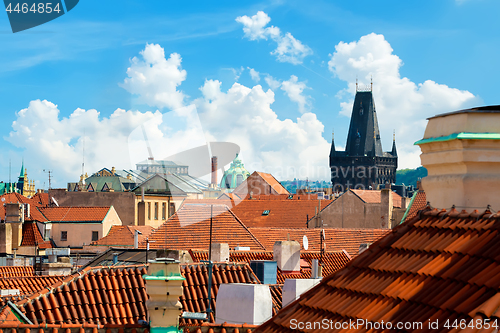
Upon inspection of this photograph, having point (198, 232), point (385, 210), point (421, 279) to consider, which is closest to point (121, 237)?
point (385, 210)

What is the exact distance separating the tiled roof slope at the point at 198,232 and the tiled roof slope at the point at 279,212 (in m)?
26.6

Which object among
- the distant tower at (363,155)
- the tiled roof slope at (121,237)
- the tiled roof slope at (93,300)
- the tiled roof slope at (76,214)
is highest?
the distant tower at (363,155)

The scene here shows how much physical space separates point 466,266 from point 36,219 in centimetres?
5088

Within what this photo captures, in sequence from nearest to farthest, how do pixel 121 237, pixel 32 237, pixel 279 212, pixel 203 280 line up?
1. pixel 203 280
2. pixel 121 237
3. pixel 32 237
4. pixel 279 212

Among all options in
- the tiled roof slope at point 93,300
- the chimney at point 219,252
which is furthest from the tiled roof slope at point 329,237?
the tiled roof slope at point 93,300

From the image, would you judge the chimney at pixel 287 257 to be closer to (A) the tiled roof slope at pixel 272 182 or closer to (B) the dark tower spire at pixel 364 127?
(A) the tiled roof slope at pixel 272 182

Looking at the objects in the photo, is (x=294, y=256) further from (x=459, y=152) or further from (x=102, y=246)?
(x=102, y=246)

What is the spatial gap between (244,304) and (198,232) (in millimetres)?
18545

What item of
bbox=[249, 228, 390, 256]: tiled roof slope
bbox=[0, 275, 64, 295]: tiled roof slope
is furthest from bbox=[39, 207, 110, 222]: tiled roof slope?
bbox=[0, 275, 64, 295]: tiled roof slope

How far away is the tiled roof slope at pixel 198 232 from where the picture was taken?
26859 millimetres

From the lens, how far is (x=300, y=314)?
195 inches

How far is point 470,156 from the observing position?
198 inches

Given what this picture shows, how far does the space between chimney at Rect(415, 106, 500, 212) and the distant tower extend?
529 ft

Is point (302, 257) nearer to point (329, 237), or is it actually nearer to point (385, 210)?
point (329, 237)
